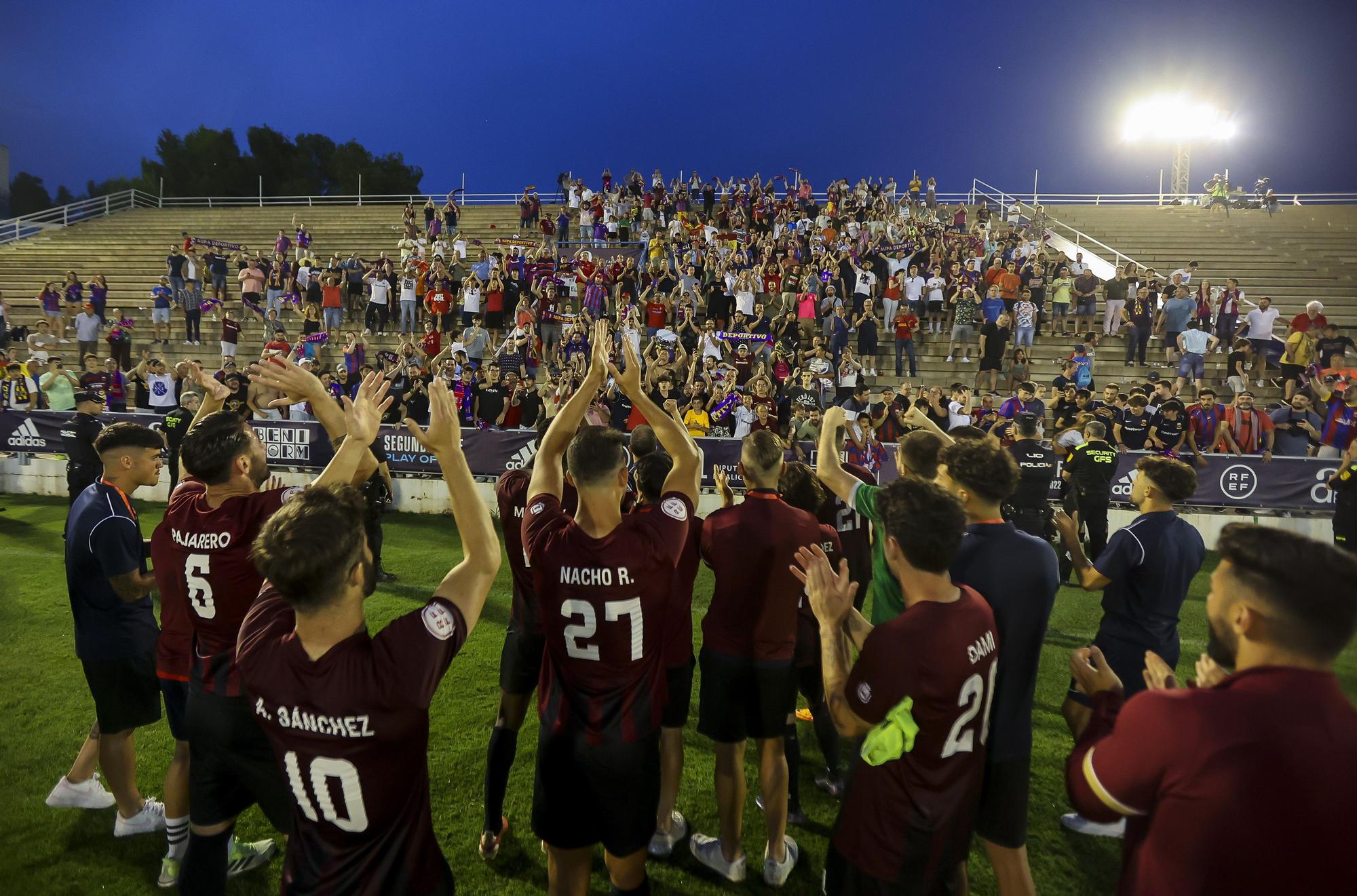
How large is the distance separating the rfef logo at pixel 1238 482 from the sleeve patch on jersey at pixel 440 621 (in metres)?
13.3

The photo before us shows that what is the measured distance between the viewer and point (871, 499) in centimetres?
368

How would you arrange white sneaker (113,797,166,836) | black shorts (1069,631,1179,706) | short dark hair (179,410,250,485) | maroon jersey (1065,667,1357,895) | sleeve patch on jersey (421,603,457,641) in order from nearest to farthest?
maroon jersey (1065,667,1357,895)
sleeve patch on jersey (421,603,457,641)
short dark hair (179,410,250,485)
white sneaker (113,797,166,836)
black shorts (1069,631,1179,706)

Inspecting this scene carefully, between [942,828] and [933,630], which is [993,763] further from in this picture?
[933,630]

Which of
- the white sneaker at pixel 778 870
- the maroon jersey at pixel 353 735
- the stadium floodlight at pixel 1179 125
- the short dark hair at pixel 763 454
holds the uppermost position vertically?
the stadium floodlight at pixel 1179 125

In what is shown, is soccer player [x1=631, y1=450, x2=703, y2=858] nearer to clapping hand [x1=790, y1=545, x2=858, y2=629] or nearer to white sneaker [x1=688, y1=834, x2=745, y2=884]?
white sneaker [x1=688, y1=834, x2=745, y2=884]

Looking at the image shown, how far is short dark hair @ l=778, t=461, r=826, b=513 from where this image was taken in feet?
15.5

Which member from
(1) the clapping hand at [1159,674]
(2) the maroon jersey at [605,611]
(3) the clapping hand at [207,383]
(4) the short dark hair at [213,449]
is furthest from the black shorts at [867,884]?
(3) the clapping hand at [207,383]

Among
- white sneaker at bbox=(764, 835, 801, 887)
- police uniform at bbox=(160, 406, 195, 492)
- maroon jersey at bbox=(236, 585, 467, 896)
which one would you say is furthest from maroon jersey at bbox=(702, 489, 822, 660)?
police uniform at bbox=(160, 406, 195, 492)

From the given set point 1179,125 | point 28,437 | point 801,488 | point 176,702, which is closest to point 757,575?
point 801,488

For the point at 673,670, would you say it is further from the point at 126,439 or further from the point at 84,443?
the point at 84,443

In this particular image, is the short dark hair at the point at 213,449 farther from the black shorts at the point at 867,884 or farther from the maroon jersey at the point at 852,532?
the maroon jersey at the point at 852,532

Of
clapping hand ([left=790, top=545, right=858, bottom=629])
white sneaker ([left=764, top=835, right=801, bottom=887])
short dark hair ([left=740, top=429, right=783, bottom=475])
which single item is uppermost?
short dark hair ([left=740, top=429, right=783, bottom=475])

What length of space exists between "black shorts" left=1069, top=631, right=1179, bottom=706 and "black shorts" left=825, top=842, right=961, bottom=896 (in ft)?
6.70

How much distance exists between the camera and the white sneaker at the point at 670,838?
13.4 feet
